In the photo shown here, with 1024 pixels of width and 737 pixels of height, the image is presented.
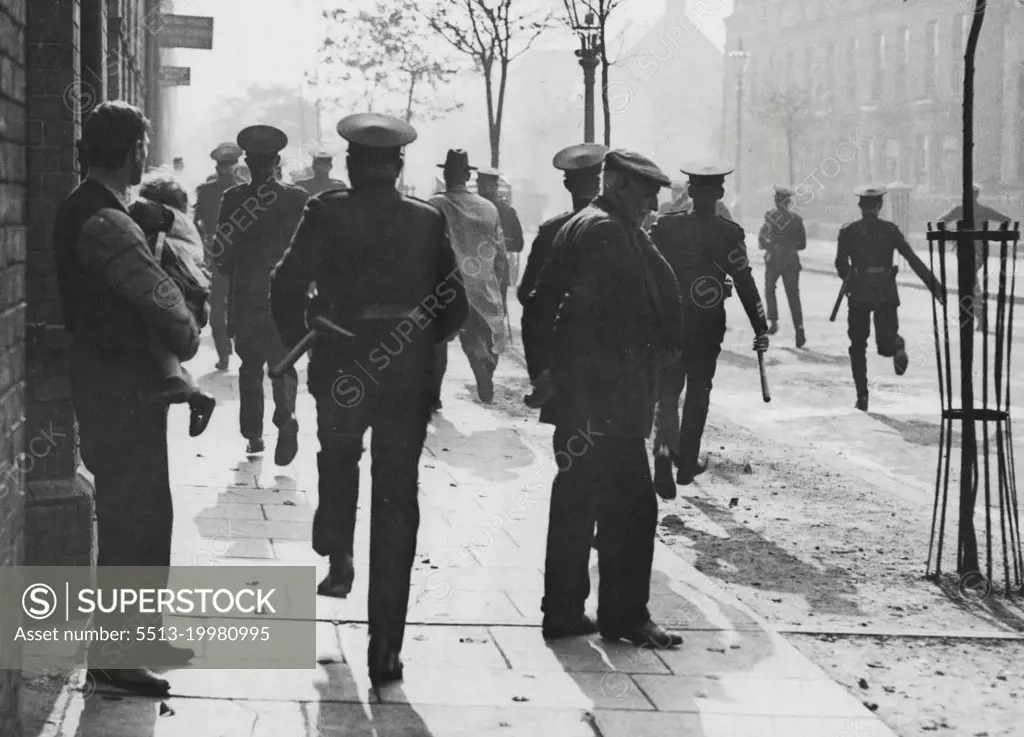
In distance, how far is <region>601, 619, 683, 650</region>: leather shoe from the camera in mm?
6039

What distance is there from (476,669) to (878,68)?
208 ft

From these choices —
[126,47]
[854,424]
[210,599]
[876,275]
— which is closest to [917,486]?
[854,424]

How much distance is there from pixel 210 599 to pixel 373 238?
1.79 meters

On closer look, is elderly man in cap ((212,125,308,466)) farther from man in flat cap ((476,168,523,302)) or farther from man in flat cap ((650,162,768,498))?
man in flat cap ((476,168,523,302))

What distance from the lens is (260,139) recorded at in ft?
31.1

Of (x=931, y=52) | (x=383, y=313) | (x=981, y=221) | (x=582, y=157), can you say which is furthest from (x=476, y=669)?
(x=931, y=52)

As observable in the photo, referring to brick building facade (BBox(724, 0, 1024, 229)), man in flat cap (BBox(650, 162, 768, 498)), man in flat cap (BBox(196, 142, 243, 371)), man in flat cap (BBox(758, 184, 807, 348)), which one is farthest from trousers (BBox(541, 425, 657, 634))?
brick building facade (BBox(724, 0, 1024, 229))

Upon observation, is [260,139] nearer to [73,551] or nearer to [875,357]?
[73,551]

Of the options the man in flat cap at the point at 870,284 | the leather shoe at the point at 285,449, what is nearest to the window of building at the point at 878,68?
the man in flat cap at the point at 870,284

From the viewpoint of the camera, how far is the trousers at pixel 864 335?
13.3m

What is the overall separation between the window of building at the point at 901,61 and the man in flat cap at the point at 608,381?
58.6 metres

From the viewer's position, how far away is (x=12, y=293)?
4.93 m

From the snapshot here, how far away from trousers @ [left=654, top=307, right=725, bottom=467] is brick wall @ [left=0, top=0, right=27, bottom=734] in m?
4.44

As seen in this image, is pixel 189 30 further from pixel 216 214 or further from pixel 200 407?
pixel 200 407
